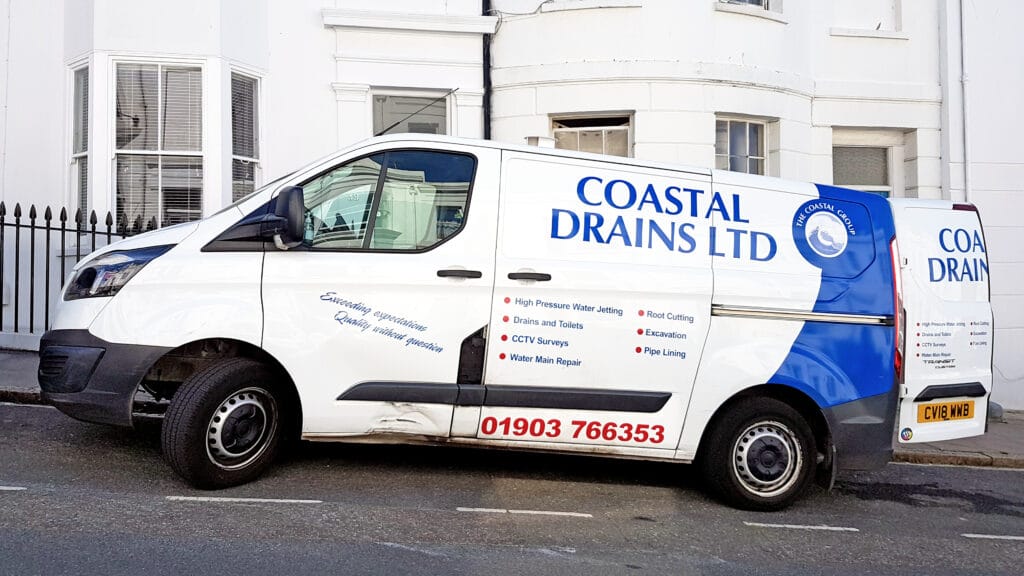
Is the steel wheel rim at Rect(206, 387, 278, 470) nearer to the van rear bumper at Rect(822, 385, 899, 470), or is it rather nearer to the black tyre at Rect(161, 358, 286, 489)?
the black tyre at Rect(161, 358, 286, 489)

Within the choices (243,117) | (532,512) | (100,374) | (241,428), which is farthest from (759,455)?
(243,117)

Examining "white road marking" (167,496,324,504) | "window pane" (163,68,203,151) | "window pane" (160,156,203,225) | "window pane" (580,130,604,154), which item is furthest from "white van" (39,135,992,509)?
"window pane" (580,130,604,154)

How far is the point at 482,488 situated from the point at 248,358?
5.53ft

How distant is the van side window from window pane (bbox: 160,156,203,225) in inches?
208

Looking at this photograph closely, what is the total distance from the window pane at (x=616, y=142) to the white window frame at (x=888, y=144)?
3.02 m

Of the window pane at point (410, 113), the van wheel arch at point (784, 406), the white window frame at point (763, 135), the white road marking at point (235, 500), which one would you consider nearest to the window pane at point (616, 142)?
the white window frame at point (763, 135)

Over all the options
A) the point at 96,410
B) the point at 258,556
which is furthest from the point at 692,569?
the point at 96,410

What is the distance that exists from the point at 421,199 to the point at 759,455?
8.74 feet

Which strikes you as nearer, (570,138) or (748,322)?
(748,322)

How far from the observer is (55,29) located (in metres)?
10.3

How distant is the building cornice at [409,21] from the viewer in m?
10.4

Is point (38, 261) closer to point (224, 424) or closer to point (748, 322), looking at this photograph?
point (224, 424)

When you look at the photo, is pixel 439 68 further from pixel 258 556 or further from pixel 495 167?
pixel 258 556

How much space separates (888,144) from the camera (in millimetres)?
11805
